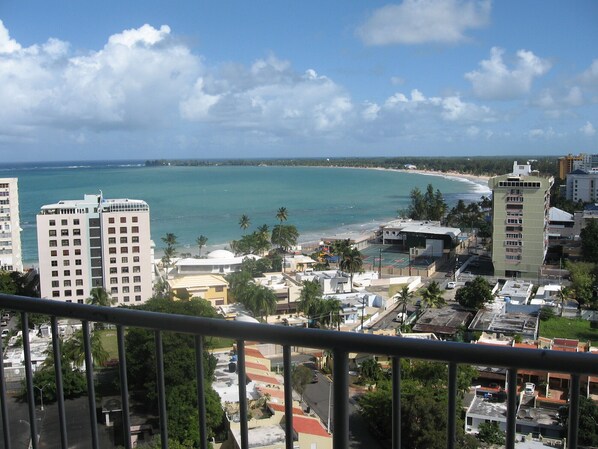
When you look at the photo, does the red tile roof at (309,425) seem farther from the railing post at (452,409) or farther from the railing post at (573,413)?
the railing post at (573,413)

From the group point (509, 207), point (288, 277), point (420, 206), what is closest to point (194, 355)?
point (288, 277)

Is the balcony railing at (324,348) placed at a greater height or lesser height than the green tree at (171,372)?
greater

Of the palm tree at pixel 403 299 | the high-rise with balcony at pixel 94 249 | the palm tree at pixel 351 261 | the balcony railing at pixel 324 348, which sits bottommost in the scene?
the palm tree at pixel 403 299

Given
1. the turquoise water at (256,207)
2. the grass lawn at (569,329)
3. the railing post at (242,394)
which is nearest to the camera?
the railing post at (242,394)

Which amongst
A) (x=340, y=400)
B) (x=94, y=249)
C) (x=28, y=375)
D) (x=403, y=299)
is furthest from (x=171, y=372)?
(x=94, y=249)

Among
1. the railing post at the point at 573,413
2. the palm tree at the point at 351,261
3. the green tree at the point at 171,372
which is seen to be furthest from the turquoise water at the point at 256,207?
the railing post at the point at 573,413

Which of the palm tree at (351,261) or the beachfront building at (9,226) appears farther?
the beachfront building at (9,226)

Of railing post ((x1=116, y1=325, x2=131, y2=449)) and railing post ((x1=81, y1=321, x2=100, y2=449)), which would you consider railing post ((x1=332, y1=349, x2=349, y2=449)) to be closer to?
railing post ((x1=116, y1=325, x2=131, y2=449))
